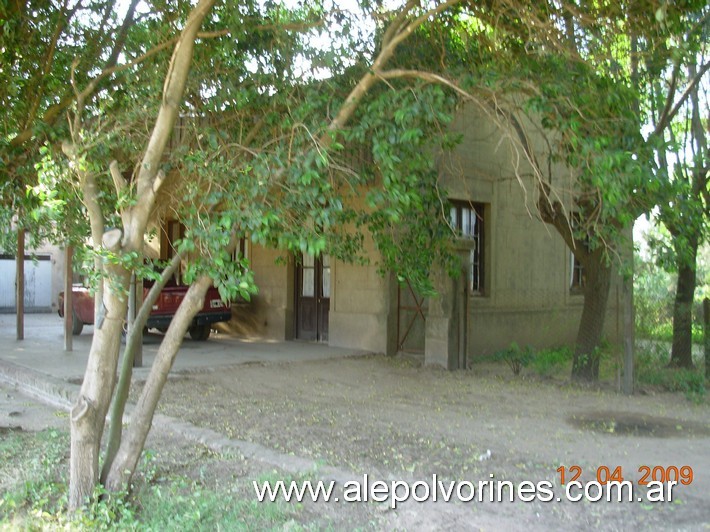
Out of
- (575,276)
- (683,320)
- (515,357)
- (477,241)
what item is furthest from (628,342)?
(575,276)

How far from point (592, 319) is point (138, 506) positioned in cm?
725

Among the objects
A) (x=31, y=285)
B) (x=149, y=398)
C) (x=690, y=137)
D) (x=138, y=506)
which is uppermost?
(x=690, y=137)

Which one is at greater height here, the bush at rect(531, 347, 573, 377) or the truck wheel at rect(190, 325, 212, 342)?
the truck wheel at rect(190, 325, 212, 342)

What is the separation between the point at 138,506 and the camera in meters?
5.03

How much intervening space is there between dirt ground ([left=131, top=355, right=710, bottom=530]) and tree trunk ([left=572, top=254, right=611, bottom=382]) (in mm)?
410

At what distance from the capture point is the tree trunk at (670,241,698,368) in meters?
10.4

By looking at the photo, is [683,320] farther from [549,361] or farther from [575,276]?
[575,276]

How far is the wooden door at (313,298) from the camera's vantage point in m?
14.8

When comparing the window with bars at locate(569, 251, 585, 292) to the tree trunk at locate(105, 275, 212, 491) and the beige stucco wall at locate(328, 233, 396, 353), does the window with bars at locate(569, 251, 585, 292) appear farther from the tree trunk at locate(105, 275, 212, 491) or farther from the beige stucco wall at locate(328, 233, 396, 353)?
the tree trunk at locate(105, 275, 212, 491)

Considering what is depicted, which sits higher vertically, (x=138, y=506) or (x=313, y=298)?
(x=313, y=298)

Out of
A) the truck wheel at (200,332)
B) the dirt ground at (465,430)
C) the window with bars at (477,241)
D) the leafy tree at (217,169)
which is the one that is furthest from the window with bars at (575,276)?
the leafy tree at (217,169)

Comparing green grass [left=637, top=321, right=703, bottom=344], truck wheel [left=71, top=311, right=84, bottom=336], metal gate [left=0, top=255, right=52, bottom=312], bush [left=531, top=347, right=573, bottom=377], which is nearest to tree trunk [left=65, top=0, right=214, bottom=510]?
bush [left=531, top=347, right=573, bottom=377]

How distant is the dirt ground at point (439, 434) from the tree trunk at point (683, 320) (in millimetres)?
1459

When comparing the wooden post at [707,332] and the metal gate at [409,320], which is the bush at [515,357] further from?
the wooden post at [707,332]
